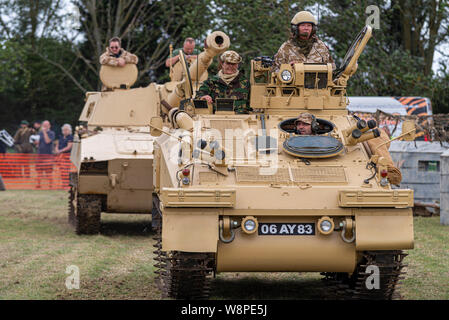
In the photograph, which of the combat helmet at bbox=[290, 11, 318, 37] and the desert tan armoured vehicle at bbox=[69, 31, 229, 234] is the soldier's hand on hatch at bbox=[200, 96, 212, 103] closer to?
the combat helmet at bbox=[290, 11, 318, 37]

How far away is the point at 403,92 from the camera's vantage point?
25.2 m

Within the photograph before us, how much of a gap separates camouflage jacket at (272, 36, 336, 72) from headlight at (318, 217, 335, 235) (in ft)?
9.51

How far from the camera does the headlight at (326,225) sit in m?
7.94

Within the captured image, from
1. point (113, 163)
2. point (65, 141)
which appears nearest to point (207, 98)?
point (113, 163)

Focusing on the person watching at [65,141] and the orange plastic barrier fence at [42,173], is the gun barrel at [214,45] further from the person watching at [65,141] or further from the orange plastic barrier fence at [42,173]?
the orange plastic barrier fence at [42,173]

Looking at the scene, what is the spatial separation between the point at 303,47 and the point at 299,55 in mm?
146

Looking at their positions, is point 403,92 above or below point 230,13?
below

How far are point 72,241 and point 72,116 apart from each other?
22.8 m

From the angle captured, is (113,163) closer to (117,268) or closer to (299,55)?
(117,268)

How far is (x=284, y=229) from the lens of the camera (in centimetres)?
802

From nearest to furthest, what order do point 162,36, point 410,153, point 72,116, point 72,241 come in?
point 72,241, point 410,153, point 162,36, point 72,116
